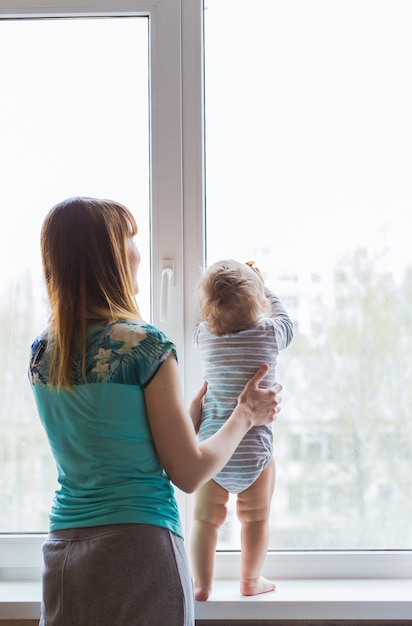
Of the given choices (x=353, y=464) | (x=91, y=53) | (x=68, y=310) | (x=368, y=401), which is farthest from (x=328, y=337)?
(x=91, y=53)

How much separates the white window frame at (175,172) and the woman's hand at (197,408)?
12cm

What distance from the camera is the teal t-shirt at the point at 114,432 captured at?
123cm

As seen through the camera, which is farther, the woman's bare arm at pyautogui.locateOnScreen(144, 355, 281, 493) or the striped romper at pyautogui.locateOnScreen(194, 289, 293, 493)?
the striped romper at pyautogui.locateOnScreen(194, 289, 293, 493)

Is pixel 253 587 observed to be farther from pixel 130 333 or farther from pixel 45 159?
pixel 45 159

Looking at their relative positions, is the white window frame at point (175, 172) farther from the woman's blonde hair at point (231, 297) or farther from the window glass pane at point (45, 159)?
the woman's blonde hair at point (231, 297)

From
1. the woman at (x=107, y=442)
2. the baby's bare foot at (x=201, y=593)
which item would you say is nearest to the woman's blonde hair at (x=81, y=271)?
the woman at (x=107, y=442)

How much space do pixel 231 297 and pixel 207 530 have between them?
0.52 m

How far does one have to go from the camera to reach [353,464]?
178 centimetres

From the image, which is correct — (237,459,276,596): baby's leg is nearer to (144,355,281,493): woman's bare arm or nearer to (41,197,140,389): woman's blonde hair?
(144,355,281,493): woman's bare arm

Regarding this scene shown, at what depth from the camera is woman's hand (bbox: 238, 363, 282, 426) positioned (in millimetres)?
1520

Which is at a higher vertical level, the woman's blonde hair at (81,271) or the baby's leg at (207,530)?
the woman's blonde hair at (81,271)

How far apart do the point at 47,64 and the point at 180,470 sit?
114cm

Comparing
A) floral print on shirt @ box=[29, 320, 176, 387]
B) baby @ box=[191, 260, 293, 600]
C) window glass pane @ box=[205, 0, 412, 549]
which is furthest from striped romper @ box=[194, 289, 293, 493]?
floral print on shirt @ box=[29, 320, 176, 387]

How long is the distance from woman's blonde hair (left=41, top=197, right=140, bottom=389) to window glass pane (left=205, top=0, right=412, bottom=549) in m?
0.55
